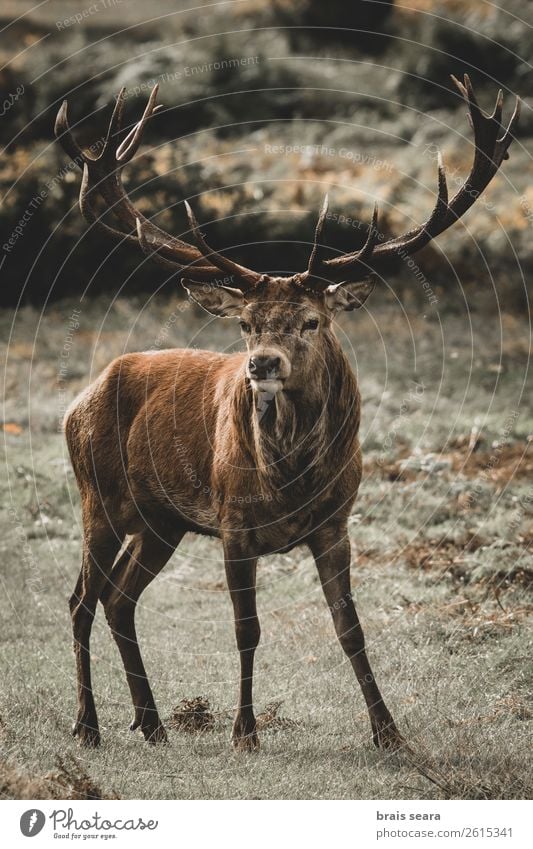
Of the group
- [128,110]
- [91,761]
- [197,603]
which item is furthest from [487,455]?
[128,110]

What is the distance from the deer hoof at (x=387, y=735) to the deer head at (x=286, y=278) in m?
2.01

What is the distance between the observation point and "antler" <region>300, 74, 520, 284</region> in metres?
6.48

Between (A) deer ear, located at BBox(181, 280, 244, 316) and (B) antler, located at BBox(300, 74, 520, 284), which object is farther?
(A) deer ear, located at BBox(181, 280, 244, 316)

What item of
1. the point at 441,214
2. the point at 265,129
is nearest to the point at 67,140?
the point at 441,214

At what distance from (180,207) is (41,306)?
8.92 feet

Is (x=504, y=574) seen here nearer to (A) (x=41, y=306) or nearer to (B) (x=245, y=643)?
(B) (x=245, y=643)

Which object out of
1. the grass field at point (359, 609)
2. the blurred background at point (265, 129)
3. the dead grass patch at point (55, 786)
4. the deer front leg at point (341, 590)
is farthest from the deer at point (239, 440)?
the blurred background at point (265, 129)

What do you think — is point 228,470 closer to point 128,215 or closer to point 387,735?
point 387,735

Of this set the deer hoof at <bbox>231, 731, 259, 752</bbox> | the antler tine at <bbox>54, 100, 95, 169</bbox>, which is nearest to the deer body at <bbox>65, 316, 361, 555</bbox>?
the deer hoof at <bbox>231, 731, 259, 752</bbox>

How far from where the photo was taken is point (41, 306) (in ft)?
57.9

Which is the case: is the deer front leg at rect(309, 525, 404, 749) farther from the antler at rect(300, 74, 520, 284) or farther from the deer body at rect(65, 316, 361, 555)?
the antler at rect(300, 74, 520, 284)

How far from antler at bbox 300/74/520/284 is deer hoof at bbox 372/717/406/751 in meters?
2.53

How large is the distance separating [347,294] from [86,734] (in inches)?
122

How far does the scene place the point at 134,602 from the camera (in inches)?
294
